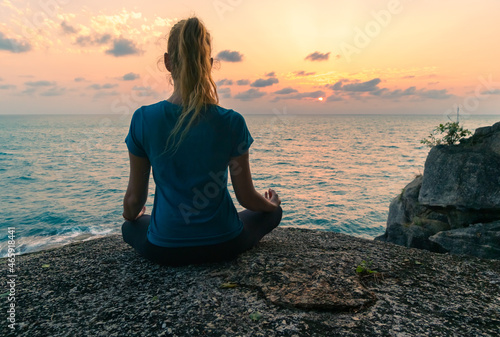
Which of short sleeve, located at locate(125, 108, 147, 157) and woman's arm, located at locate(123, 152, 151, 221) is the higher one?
short sleeve, located at locate(125, 108, 147, 157)

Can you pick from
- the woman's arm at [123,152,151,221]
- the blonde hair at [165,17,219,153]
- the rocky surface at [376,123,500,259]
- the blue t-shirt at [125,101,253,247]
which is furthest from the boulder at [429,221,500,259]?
the woman's arm at [123,152,151,221]

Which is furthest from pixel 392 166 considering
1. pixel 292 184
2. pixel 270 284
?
pixel 270 284

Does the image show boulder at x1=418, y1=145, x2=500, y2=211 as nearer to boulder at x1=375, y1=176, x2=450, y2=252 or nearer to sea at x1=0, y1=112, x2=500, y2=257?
boulder at x1=375, y1=176, x2=450, y2=252

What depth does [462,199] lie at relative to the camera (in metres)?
7.29

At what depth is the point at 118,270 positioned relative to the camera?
13.5 ft

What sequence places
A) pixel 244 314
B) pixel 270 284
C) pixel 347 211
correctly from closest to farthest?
A: pixel 244 314 < pixel 270 284 < pixel 347 211

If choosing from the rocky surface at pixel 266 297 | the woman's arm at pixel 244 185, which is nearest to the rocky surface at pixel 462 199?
the rocky surface at pixel 266 297

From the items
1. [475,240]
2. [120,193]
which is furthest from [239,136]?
[120,193]

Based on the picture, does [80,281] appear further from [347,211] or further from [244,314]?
[347,211]

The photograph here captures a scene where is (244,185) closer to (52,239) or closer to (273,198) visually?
(273,198)

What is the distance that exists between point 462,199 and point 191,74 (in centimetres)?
683

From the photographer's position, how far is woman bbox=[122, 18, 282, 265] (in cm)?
319

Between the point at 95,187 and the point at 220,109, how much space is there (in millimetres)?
23370

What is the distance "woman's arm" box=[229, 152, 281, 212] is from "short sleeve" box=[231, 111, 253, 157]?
0.07 m
